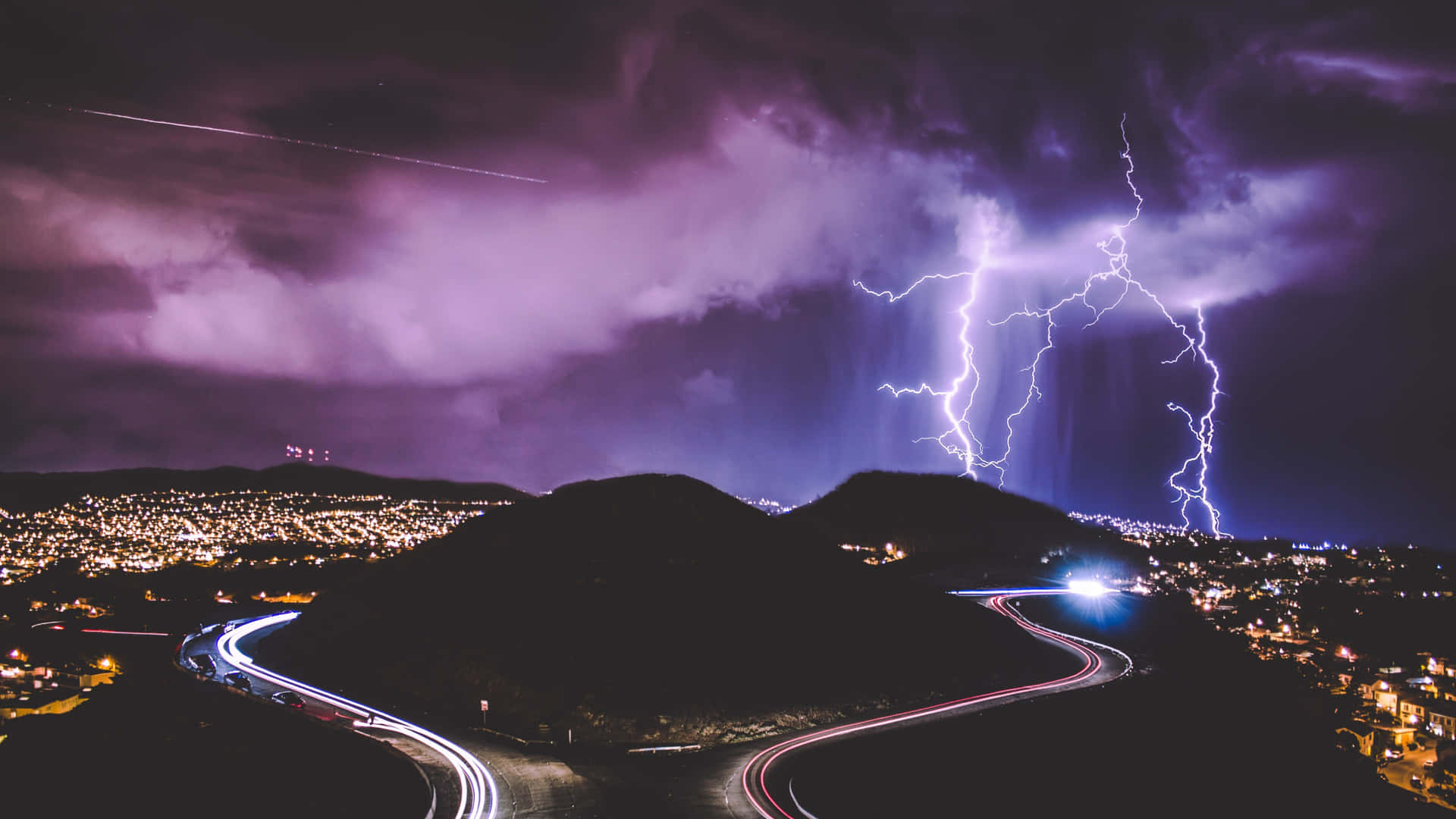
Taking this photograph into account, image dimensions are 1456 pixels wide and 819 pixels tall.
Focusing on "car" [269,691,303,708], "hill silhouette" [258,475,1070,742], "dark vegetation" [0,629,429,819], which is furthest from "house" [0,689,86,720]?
"car" [269,691,303,708]

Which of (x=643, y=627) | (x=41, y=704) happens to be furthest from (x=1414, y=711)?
(x=41, y=704)

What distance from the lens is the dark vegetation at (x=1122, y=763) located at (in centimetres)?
3059

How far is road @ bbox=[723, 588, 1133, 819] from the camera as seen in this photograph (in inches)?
1093

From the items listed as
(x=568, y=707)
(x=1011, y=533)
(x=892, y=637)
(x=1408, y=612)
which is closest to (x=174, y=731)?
(x=568, y=707)

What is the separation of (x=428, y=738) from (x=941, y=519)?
12623cm

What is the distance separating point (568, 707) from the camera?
38.2m

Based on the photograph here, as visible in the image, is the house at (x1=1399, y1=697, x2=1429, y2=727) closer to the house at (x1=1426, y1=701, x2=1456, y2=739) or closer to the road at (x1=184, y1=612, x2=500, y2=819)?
the house at (x1=1426, y1=701, x2=1456, y2=739)

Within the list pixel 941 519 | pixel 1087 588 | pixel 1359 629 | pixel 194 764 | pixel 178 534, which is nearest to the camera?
pixel 194 764

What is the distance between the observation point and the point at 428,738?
34.9 m

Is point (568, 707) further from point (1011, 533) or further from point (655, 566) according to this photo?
point (1011, 533)

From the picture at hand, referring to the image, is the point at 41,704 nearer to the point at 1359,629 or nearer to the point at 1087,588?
the point at 1087,588

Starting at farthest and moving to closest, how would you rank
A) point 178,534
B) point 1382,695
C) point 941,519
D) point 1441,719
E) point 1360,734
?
point 178,534, point 941,519, point 1382,695, point 1441,719, point 1360,734

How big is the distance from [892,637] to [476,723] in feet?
78.5

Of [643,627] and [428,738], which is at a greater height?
[643,627]
